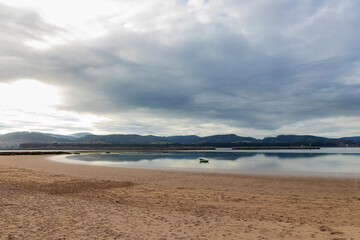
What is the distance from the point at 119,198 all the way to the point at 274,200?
9036 millimetres

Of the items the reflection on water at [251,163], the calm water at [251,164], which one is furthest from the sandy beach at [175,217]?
the reflection on water at [251,163]

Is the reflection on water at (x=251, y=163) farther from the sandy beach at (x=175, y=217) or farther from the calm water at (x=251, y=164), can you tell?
the sandy beach at (x=175, y=217)

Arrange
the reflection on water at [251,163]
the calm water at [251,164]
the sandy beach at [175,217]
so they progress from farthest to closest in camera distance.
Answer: the reflection on water at [251,163] < the calm water at [251,164] < the sandy beach at [175,217]

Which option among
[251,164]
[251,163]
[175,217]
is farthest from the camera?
[251,163]

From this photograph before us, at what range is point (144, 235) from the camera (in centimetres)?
790

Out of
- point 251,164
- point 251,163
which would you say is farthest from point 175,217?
point 251,163

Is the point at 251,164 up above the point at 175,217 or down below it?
below

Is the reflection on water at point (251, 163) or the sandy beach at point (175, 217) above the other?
the sandy beach at point (175, 217)

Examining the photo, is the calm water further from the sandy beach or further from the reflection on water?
the sandy beach

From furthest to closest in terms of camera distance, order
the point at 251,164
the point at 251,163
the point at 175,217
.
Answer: the point at 251,163, the point at 251,164, the point at 175,217

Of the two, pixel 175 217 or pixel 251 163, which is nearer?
pixel 175 217

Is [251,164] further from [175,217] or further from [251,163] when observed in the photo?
[175,217]

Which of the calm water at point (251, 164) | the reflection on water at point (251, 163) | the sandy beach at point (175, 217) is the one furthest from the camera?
the reflection on water at point (251, 163)

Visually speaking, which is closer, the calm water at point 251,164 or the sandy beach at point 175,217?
the sandy beach at point 175,217
